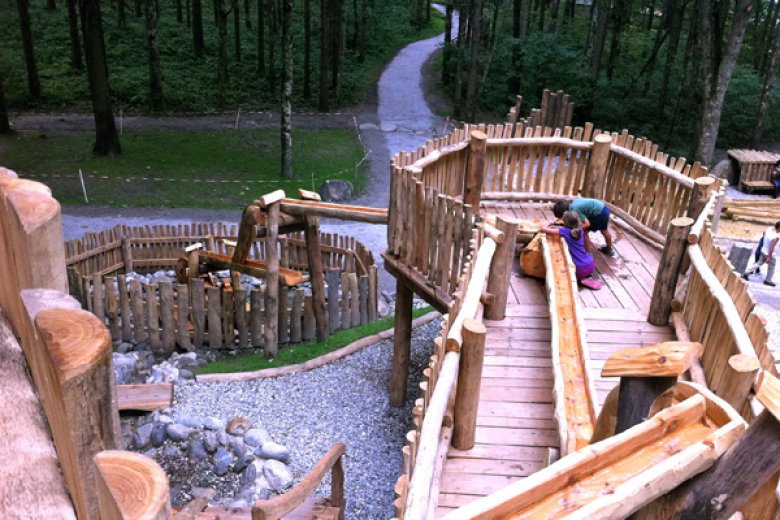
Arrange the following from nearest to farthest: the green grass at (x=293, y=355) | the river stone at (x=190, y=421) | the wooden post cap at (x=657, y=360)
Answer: the wooden post cap at (x=657, y=360) → the river stone at (x=190, y=421) → the green grass at (x=293, y=355)

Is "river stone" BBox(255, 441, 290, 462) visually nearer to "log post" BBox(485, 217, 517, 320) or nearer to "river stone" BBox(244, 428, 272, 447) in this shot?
"river stone" BBox(244, 428, 272, 447)

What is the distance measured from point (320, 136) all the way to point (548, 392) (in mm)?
20267

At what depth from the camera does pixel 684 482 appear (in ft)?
8.32

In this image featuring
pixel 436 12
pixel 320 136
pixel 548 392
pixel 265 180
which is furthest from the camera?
pixel 436 12

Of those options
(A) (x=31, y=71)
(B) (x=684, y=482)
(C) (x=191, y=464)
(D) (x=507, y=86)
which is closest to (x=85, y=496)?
(B) (x=684, y=482)

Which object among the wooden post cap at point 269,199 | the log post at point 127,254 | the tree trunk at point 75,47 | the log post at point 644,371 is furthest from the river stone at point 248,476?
the tree trunk at point 75,47

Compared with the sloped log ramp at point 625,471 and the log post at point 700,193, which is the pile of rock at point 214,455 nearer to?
the sloped log ramp at point 625,471

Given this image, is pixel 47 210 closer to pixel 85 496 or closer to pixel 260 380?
pixel 85 496

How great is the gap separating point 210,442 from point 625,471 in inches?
275

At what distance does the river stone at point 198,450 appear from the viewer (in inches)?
325

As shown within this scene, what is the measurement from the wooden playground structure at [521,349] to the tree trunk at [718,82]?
8.24 meters

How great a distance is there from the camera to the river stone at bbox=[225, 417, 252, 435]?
29.0 ft

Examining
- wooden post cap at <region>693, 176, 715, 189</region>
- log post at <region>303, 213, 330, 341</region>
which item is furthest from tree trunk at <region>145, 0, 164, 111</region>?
wooden post cap at <region>693, 176, 715, 189</region>

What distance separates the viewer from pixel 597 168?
968cm
